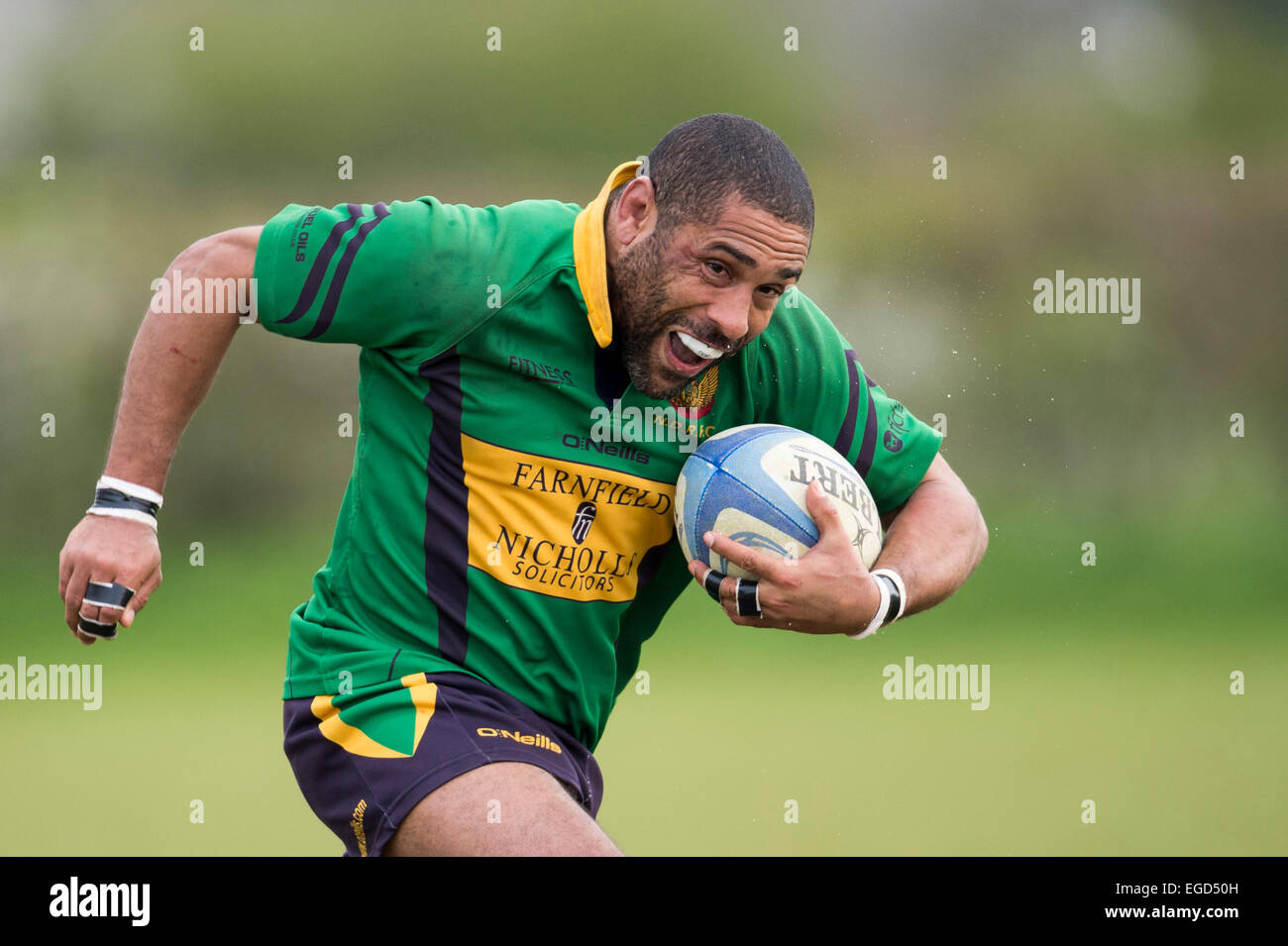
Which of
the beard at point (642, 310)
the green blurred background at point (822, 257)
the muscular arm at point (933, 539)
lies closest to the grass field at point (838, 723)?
the green blurred background at point (822, 257)

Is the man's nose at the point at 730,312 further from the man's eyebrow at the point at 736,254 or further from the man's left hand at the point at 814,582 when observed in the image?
the man's left hand at the point at 814,582

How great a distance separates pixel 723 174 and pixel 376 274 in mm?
848

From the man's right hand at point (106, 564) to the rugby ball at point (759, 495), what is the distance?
1280 mm

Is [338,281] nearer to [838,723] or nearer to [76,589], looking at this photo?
[76,589]

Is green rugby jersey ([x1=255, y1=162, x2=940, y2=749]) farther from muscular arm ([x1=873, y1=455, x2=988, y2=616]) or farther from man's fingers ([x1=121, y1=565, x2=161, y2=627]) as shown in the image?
muscular arm ([x1=873, y1=455, x2=988, y2=616])

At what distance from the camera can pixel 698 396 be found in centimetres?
390

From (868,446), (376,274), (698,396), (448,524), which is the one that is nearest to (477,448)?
(448,524)

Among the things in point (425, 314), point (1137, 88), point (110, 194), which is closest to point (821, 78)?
point (1137, 88)

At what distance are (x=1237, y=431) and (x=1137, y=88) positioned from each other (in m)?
4.01

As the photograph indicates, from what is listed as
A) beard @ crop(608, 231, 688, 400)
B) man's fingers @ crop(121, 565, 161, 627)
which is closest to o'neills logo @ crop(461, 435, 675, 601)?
beard @ crop(608, 231, 688, 400)

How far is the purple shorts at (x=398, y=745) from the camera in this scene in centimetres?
345

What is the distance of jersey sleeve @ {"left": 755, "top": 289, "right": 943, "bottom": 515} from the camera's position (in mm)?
3975

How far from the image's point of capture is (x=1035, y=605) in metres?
14.0

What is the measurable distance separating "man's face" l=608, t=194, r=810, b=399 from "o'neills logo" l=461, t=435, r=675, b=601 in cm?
29
